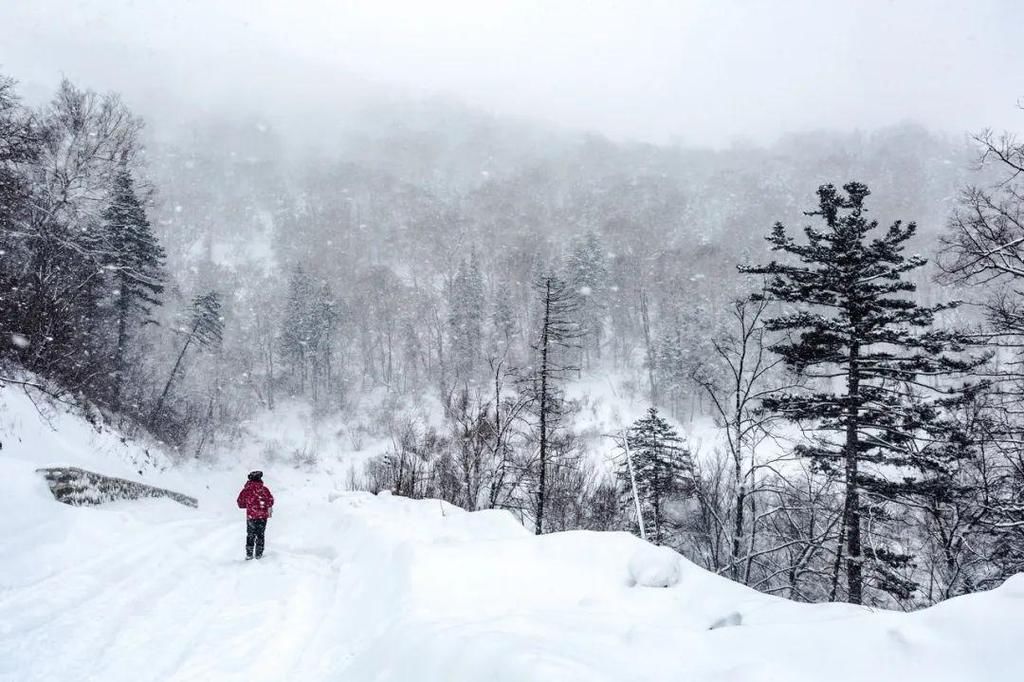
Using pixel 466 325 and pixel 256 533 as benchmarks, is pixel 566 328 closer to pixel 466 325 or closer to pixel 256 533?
pixel 256 533

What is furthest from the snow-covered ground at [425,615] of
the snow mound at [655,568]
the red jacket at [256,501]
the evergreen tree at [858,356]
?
the evergreen tree at [858,356]

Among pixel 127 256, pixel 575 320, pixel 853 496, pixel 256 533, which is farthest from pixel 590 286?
pixel 256 533

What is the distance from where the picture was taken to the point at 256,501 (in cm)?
920

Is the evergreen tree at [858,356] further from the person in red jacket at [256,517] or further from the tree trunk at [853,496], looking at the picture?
the person in red jacket at [256,517]

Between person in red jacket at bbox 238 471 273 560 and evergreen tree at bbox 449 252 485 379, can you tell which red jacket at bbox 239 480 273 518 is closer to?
person in red jacket at bbox 238 471 273 560

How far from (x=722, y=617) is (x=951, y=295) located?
9680 cm

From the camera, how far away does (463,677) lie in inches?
135

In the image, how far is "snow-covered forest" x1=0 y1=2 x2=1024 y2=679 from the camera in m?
13.8

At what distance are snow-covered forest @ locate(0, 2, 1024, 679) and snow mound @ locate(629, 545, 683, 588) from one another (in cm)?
620

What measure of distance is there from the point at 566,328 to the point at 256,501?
17229mm

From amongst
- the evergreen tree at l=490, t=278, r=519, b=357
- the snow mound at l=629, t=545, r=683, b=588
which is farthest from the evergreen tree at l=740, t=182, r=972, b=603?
the evergreen tree at l=490, t=278, r=519, b=357

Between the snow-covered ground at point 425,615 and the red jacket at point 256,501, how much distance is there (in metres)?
0.81

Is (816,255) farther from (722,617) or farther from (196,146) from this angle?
(196,146)

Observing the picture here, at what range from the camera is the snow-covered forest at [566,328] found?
13750mm
